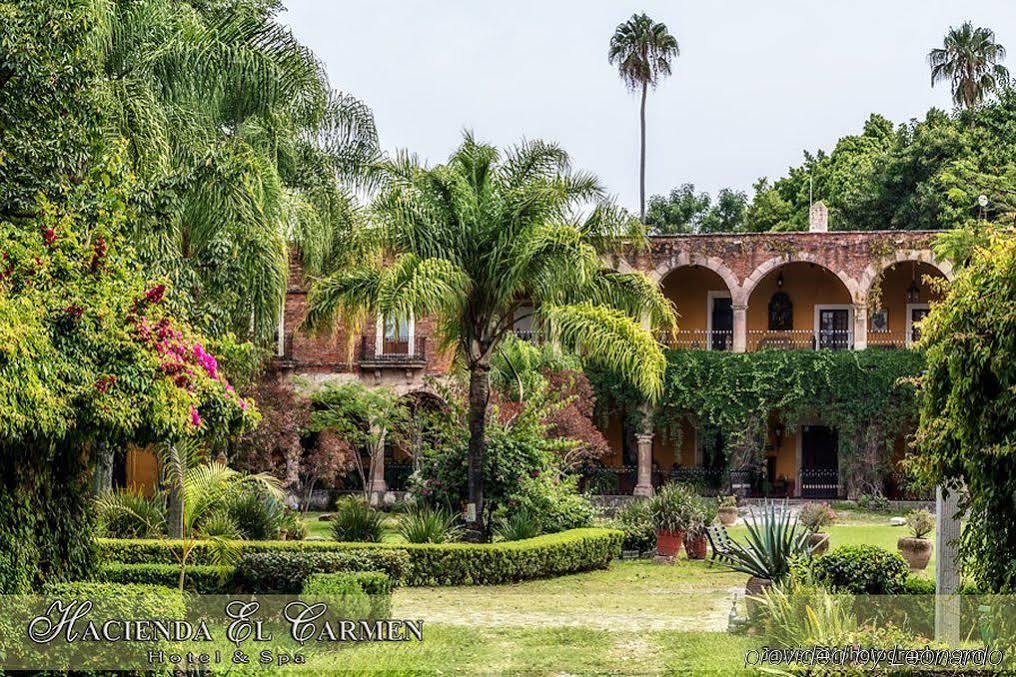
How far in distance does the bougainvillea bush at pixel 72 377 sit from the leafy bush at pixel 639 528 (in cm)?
985

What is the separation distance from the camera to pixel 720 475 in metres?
31.7

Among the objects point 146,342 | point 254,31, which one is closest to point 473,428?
point 254,31

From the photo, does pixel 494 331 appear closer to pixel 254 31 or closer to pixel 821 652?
pixel 254 31

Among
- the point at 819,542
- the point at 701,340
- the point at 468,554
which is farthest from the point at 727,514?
the point at 701,340

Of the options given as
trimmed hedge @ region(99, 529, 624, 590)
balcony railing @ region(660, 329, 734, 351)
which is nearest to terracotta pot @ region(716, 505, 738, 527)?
trimmed hedge @ region(99, 529, 624, 590)

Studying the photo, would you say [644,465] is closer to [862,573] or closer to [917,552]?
[917,552]

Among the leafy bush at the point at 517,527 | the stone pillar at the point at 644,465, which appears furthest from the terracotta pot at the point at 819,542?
the stone pillar at the point at 644,465

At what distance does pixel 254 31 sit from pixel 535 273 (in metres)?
5.00

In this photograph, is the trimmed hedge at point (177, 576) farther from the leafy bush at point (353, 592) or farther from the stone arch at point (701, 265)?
the stone arch at point (701, 265)

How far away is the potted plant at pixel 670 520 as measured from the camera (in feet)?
62.4

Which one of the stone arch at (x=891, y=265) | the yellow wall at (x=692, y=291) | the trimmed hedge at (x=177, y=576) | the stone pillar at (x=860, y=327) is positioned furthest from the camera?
the yellow wall at (x=692, y=291)

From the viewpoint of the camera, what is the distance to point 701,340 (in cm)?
3378

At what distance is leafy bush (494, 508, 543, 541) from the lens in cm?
1822

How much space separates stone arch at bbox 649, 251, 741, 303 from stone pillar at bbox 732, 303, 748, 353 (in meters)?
0.29
